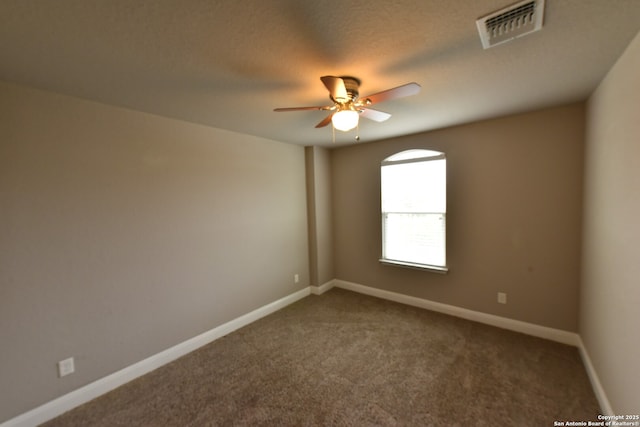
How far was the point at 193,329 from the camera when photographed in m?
2.83

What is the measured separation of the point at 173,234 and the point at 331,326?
81.4 inches

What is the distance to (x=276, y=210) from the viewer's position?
3760 millimetres

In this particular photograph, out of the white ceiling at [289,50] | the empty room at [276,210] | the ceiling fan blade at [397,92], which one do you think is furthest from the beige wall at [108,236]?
the ceiling fan blade at [397,92]

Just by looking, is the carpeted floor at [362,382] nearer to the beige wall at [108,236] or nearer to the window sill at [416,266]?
the beige wall at [108,236]

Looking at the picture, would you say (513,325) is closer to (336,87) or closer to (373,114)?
(373,114)

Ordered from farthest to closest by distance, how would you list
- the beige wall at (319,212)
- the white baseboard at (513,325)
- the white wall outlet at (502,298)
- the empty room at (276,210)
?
the beige wall at (319,212) < the white wall outlet at (502,298) < the white baseboard at (513,325) < the empty room at (276,210)

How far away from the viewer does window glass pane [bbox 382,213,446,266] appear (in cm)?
347

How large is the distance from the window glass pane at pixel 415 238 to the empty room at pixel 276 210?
0.04 meters

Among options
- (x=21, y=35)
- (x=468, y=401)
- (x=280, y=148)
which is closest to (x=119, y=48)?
(x=21, y=35)

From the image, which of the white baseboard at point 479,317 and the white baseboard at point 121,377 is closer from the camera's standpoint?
the white baseboard at point 121,377

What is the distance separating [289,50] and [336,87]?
1.10 feet

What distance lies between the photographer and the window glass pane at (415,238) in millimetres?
3471

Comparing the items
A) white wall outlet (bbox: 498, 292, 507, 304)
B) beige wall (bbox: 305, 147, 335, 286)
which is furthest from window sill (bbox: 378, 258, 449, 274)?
beige wall (bbox: 305, 147, 335, 286)

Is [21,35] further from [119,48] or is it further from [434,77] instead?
[434,77]
